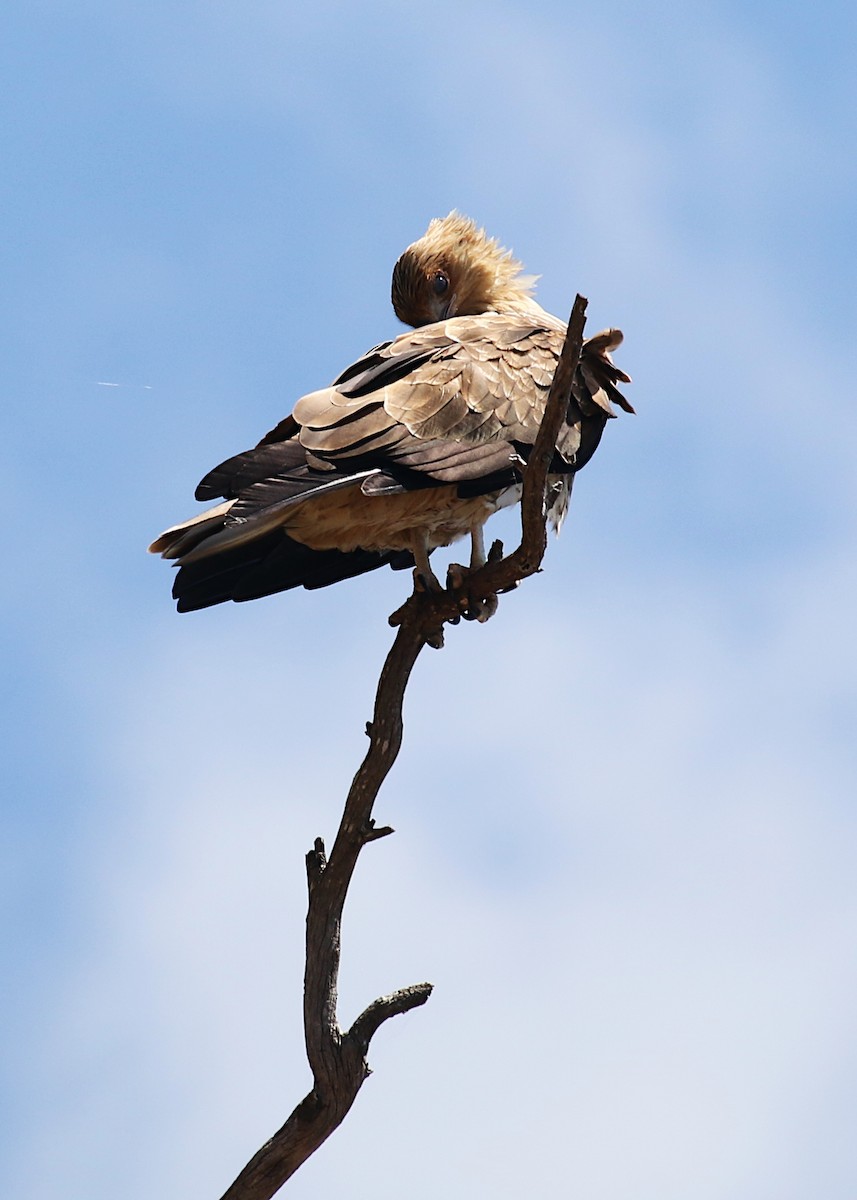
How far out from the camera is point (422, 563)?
5.57 meters

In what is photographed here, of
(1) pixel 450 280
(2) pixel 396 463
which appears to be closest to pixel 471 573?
(2) pixel 396 463

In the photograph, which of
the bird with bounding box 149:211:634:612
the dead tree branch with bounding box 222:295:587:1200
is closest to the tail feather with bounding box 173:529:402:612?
the bird with bounding box 149:211:634:612

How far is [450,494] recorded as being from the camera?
528cm

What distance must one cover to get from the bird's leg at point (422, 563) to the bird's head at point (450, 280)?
54.4 inches

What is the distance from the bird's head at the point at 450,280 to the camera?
21.7 ft

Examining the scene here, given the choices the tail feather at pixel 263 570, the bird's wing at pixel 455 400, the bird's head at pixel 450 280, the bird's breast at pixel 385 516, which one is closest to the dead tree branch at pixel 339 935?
the bird's breast at pixel 385 516

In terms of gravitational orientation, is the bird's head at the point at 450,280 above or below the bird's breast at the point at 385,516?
above

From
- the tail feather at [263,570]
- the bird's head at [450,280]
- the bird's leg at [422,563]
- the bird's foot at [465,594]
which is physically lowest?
the bird's foot at [465,594]

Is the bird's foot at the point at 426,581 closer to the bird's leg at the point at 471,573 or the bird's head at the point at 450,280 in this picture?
the bird's leg at the point at 471,573

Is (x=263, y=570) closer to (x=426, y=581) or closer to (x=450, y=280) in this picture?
(x=426, y=581)

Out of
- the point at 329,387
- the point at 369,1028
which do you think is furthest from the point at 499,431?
the point at 369,1028

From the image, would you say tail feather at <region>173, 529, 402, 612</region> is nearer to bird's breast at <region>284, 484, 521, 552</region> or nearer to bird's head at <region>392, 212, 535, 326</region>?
bird's breast at <region>284, 484, 521, 552</region>

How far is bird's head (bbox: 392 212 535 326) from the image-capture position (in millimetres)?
6602

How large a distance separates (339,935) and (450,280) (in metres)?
3.00
